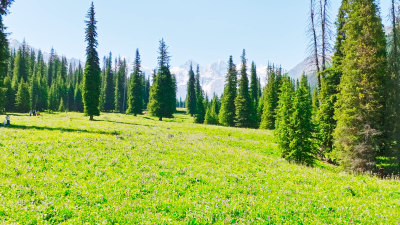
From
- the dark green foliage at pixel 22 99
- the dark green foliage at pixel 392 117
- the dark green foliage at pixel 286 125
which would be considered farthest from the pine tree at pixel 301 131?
the dark green foliage at pixel 22 99

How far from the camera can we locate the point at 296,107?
78.3ft

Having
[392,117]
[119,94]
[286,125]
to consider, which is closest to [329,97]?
[392,117]

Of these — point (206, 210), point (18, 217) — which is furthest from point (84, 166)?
point (206, 210)

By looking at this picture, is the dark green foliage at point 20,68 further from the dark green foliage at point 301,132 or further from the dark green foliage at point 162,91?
the dark green foliage at point 301,132

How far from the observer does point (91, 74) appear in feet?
156

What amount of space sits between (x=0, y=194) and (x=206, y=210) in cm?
809

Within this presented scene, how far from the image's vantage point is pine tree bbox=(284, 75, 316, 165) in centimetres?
2289

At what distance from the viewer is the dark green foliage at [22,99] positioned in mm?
73938

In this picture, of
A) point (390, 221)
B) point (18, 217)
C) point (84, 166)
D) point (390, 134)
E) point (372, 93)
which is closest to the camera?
point (18, 217)

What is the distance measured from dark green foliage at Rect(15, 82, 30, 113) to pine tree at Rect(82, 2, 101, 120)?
44291 millimetres

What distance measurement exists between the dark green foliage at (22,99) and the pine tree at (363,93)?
297ft

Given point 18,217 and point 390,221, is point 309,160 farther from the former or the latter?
point 18,217

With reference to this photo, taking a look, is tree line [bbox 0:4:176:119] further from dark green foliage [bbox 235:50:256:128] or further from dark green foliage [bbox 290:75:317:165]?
dark green foliage [bbox 290:75:317:165]

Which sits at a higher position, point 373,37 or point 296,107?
point 373,37
